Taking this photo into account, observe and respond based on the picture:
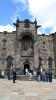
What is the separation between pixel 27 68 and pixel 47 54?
4.82m

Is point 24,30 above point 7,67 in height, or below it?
above

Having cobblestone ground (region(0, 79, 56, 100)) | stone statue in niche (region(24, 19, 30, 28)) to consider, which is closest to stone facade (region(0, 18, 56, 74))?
stone statue in niche (region(24, 19, 30, 28))

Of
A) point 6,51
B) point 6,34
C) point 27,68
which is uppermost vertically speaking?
point 6,34

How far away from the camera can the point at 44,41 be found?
49.6m

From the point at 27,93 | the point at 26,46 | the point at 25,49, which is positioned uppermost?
the point at 26,46

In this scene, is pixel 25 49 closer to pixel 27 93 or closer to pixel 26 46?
pixel 26 46

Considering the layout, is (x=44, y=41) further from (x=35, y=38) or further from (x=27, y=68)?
(x=27, y=68)

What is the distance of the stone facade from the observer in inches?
1875

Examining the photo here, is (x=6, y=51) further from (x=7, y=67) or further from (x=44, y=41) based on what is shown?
(x=44, y=41)

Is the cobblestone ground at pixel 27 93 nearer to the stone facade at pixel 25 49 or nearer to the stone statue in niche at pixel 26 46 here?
the stone facade at pixel 25 49

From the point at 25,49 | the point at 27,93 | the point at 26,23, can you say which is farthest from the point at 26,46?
the point at 27,93

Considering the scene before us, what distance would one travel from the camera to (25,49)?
48.2 m

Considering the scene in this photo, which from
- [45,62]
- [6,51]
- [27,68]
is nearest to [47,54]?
[45,62]

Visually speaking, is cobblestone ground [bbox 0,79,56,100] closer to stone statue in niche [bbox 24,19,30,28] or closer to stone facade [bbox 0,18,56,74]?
stone facade [bbox 0,18,56,74]
